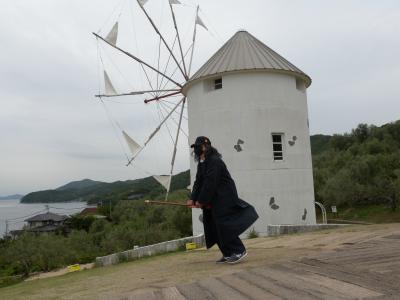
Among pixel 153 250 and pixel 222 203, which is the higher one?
pixel 222 203

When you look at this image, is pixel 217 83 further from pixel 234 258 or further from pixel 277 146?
pixel 234 258

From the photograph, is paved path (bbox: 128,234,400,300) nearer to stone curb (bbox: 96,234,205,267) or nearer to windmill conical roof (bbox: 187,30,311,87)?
stone curb (bbox: 96,234,205,267)

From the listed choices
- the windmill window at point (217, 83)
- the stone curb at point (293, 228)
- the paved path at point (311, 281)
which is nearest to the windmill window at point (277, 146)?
the windmill window at point (217, 83)

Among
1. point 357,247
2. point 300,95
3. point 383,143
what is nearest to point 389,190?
point 383,143

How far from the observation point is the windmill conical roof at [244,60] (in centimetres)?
1571

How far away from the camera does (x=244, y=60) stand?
1602 centimetres

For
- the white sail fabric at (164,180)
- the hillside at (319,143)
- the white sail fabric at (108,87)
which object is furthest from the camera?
the hillside at (319,143)

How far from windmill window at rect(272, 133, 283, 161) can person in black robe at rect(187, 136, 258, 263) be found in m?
9.62

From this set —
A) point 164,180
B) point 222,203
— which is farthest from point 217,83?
point 222,203

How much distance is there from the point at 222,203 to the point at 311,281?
191 cm

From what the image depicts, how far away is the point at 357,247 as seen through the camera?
6527 mm

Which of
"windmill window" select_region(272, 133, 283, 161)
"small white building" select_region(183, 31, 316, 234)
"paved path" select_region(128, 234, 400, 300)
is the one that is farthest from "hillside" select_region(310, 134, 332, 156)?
"paved path" select_region(128, 234, 400, 300)

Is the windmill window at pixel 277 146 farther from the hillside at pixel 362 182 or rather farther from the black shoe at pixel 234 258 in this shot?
the hillside at pixel 362 182

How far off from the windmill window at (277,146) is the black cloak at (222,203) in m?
9.62
